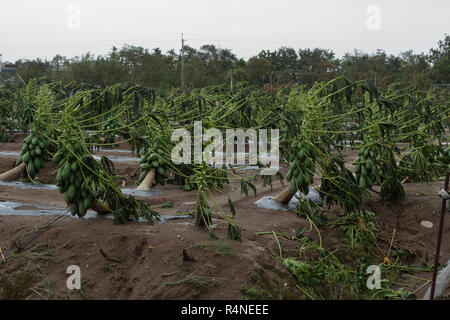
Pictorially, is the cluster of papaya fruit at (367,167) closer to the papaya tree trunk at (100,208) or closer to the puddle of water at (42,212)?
the puddle of water at (42,212)

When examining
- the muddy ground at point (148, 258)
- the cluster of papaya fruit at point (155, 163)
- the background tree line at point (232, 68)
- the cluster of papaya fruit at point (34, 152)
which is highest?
the background tree line at point (232, 68)

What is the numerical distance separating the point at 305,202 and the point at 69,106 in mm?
3238

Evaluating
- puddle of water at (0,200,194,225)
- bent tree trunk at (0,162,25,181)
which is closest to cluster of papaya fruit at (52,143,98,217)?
puddle of water at (0,200,194,225)

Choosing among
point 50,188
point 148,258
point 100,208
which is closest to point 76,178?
point 100,208

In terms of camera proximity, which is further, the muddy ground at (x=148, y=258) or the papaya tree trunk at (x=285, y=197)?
the papaya tree trunk at (x=285, y=197)

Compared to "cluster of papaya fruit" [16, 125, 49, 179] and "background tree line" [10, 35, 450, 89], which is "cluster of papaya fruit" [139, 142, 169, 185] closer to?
"cluster of papaya fruit" [16, 125, 49, 179]

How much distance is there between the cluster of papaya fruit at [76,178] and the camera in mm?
4273

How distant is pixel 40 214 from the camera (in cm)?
534

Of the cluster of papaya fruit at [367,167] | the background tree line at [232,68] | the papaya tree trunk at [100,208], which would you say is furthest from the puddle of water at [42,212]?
the background tree line at [232,68]

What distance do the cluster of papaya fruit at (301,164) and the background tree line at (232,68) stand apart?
14.0 meters

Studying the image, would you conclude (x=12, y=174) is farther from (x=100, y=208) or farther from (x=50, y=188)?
(x=100, y=208)

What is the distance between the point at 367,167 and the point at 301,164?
4.36ft

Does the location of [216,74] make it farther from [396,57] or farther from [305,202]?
[305,202]

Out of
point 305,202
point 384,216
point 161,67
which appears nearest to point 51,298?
point 305,202
